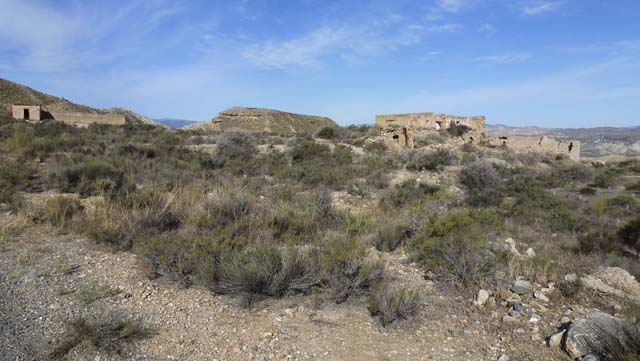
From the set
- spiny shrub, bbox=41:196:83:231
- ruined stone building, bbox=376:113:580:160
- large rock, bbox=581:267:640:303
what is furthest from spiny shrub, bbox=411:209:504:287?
ruined stone building, bbox=376:113:580:160

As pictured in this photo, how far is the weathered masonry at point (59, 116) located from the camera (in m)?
29.8

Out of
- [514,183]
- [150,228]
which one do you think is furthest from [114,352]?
[514,183]

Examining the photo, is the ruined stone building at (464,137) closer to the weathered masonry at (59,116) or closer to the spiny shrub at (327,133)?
the spiny shrub at (327,133)

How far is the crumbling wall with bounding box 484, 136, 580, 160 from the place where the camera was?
29188mm

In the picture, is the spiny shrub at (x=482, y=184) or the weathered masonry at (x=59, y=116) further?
the weathered masonry at (x=59, y=116)

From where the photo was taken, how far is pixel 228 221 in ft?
18.4

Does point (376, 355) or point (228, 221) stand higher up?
point (228, 221)

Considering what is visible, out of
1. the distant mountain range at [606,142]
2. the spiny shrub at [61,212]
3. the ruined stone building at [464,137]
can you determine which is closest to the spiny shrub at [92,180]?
the spiny shrub at [61,212]

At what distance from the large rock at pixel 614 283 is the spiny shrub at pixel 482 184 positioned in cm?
596

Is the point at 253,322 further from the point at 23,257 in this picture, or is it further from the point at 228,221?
the point at 23,257

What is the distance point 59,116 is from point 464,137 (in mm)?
33839

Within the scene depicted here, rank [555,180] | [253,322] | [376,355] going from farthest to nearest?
[555,180], [253,322], [376,355]

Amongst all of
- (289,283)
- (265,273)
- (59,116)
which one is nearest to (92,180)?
(265,273)

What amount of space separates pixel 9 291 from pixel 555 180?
61.0ft
